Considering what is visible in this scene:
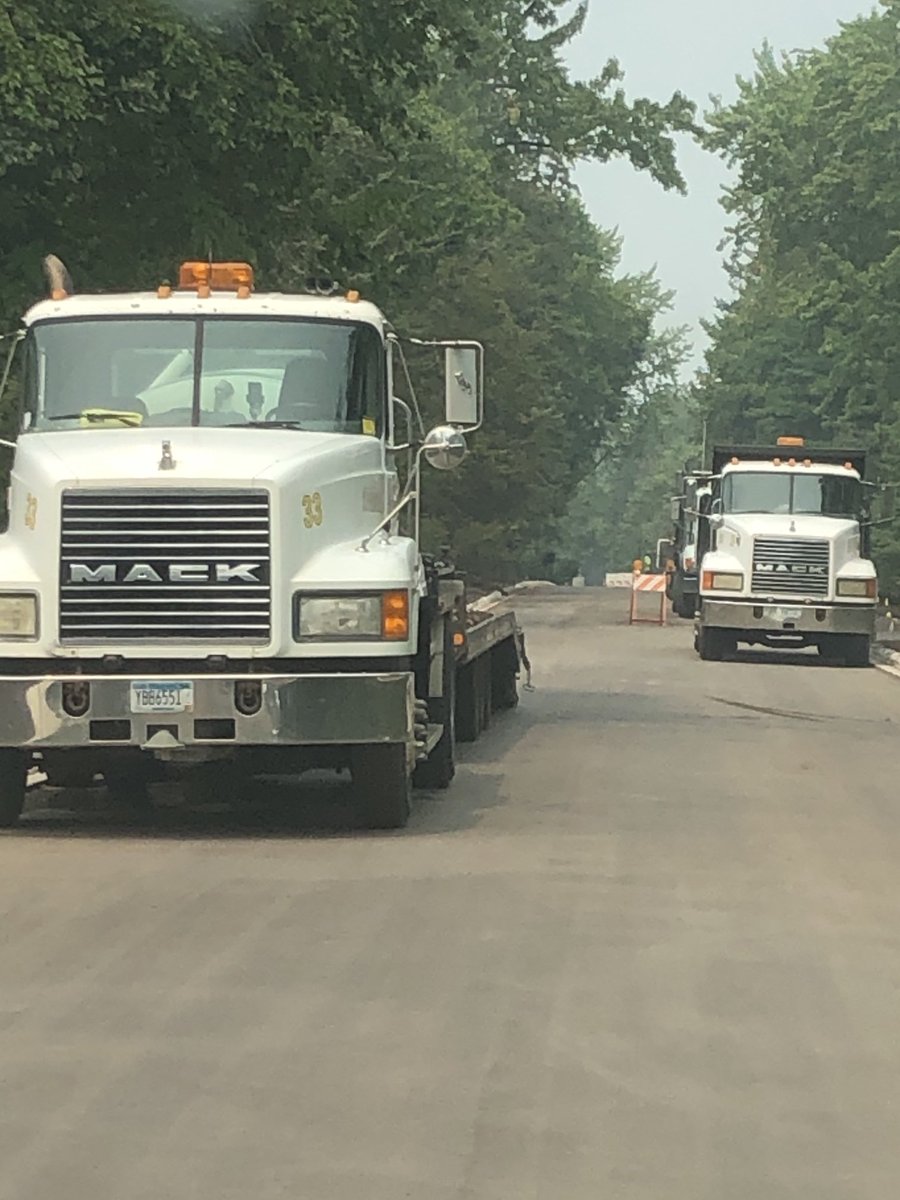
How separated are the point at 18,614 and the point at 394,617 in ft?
6.57

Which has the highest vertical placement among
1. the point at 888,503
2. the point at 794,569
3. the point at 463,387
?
the point at 463,387

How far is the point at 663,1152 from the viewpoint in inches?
271

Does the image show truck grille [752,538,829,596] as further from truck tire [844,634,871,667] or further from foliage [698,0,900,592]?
foliage [698,0,900,592]

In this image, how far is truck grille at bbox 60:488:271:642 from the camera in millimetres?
13383

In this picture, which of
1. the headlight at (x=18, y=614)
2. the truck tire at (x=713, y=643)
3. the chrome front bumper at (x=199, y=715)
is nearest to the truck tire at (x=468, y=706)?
the chrome front bumper at (x=199, y=715)

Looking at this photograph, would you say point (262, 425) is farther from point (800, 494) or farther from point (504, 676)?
point (800, 494)

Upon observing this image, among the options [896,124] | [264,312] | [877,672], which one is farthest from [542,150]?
[264,312]

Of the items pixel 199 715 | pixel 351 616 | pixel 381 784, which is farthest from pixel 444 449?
pixel 199 715

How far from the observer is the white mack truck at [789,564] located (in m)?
34.3

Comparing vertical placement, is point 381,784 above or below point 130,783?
above

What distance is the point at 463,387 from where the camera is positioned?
50.4ft

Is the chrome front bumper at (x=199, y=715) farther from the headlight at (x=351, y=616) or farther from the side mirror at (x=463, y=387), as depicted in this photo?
the side mirror at (x=463, y=387)

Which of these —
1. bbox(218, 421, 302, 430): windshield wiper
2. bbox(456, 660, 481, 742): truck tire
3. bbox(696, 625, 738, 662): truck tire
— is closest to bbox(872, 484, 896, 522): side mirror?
bbox(696, 625, 738, 662): truck tire

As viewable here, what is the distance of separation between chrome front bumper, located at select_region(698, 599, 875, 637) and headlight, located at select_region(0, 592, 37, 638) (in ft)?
71.2
